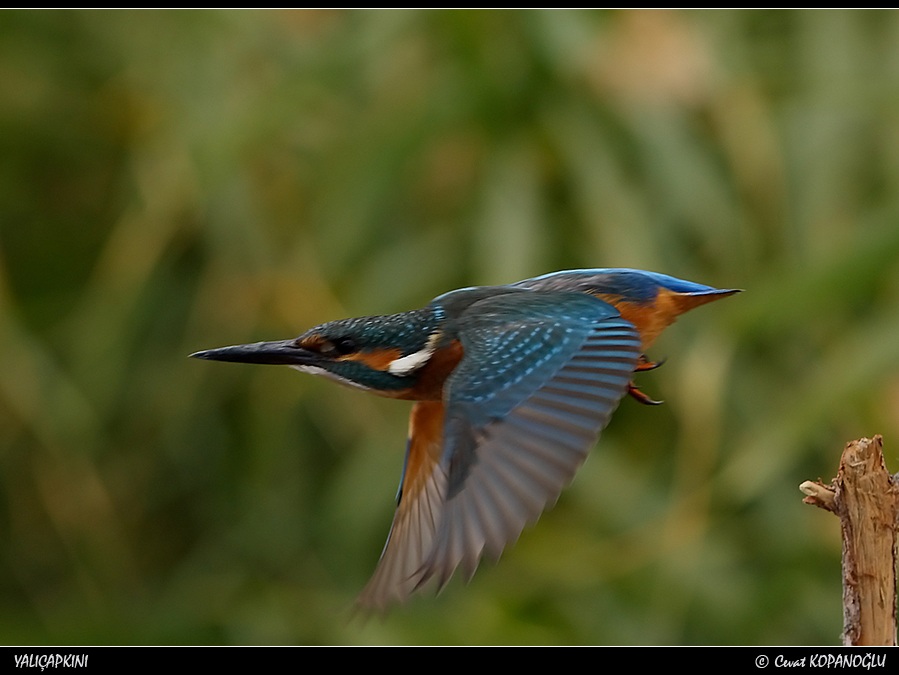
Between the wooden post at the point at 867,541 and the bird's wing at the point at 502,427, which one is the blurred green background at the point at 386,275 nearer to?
the bird's wing at the point at 502,427

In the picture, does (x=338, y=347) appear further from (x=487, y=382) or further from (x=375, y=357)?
(x=487, y=382)

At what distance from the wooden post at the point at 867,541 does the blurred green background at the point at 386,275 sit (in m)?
1.10

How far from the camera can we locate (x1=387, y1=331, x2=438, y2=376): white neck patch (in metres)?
1.32

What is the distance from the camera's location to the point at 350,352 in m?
1.32

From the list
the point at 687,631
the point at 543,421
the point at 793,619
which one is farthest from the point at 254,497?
the point at 543,421

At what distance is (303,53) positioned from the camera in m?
2.60

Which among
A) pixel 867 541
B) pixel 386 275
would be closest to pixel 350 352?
pixel 867 541

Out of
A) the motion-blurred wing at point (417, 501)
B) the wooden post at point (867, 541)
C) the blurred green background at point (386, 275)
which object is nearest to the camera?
the wooden post at point (867, 541)

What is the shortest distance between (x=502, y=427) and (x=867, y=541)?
34 cm

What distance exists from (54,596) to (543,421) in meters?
1.79

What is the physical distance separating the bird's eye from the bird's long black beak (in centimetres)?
1

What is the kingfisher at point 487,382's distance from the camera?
112cm

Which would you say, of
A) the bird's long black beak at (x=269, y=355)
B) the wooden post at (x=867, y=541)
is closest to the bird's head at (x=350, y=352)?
the bird's long black beak at (x=269, y=355)

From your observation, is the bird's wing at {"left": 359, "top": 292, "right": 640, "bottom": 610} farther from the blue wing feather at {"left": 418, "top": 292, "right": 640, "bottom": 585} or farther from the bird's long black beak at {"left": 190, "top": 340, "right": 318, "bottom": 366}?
the bird's long black beak at {"left": 190, "top": 340, "right": 318, "bottom": 366}
